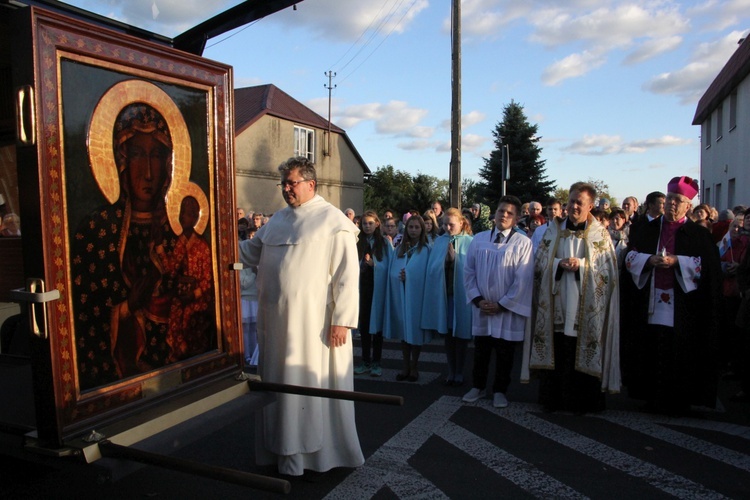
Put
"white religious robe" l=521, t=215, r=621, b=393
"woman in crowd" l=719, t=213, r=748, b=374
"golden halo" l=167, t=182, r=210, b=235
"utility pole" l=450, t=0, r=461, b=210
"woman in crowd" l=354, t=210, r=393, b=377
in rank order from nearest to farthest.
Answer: "golden halo" l=167, t=182, r=210, b=235, "white religious robe" l=521, t=215, r=621, b=393, "woman in crowd" l=719, t=213, r=748, b=374, "woman in crowd" l=354, t=210, r=393, b=377, "utility pole" l=450, t=0, r=461, b=210

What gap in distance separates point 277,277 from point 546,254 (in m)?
3.02

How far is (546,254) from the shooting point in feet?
19.9

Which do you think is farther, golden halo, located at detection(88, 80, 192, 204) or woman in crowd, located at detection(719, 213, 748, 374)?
woman in crowd, located at detection(719, 213, 748, 374)

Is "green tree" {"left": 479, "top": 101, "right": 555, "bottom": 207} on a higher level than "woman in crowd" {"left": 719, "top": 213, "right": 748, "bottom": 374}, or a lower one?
higher

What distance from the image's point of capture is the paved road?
4.13m

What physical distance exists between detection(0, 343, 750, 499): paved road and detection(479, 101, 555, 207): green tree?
31.3 metres

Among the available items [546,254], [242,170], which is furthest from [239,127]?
[546,254]

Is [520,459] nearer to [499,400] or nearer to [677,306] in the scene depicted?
[499,400]

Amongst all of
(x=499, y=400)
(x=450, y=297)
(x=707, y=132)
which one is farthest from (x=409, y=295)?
(x=707, y=132)

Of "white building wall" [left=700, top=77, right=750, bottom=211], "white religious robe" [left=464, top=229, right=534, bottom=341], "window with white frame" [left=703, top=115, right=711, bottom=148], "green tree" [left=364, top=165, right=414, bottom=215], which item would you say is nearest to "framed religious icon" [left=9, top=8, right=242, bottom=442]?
"white religious robe" [left=464, top=229, right=534, bottom=341]

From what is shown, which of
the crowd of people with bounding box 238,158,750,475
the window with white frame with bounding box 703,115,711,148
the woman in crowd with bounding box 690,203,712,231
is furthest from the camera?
the window with white frame with bounding box 703,115,711,148

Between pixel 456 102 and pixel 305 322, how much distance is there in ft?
36.8

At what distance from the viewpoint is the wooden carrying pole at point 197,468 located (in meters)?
2.31

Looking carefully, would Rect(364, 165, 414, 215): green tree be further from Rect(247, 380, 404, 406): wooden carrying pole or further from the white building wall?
Rect(247, 380, 404, 406): wooden carrying pole
